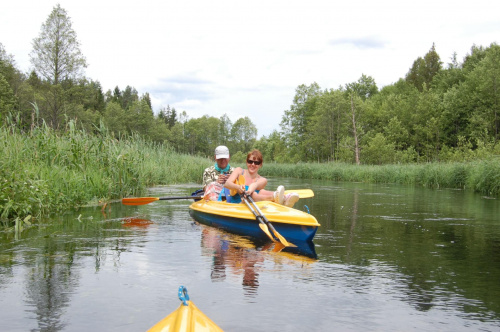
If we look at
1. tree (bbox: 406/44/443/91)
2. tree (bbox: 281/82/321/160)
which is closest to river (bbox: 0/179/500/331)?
tree (bbox: 281/82/321/160)

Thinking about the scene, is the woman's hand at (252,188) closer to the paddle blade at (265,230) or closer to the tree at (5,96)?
the paddle blade at (265,230)

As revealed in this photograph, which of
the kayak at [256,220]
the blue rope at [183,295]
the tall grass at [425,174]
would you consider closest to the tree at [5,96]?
the tall grass at [425,174]

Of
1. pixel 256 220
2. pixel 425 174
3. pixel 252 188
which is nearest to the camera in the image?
pixel 256 220

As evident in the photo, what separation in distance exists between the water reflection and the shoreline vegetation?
2.88m

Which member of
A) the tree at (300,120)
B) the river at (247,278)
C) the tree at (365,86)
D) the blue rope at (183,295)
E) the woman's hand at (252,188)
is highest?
the tree at (365,86)

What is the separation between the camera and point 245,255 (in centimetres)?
562

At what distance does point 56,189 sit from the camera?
8469 mm

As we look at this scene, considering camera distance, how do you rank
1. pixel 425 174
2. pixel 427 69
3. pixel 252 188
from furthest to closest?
pixel 427 69 < pixel 425 174 < pixel 252 188

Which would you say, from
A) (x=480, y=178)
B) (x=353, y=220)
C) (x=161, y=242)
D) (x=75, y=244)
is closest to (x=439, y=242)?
(x=353, y=220)

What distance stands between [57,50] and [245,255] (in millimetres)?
36484

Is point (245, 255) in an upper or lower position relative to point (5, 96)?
lower

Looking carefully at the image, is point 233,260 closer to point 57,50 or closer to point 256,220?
point 256,220

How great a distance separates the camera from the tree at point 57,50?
36844 millimetres

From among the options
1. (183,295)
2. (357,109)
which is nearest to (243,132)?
(357,109)
